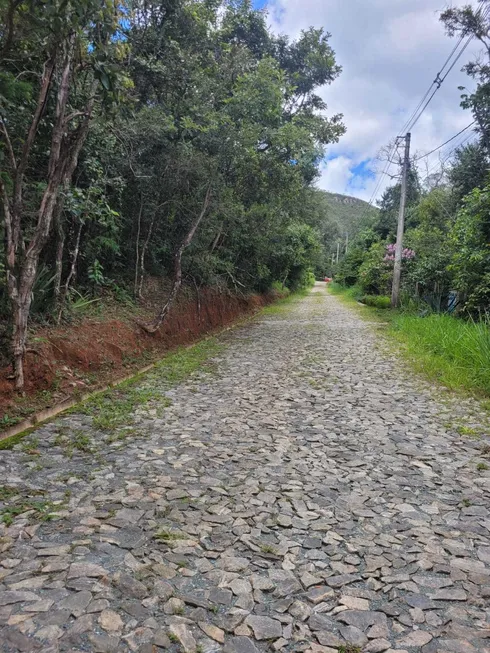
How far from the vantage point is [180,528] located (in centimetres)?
274

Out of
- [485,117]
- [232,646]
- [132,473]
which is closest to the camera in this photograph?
[232,646]

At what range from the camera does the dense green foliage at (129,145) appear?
4590 millimetres

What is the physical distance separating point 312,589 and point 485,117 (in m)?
21.3

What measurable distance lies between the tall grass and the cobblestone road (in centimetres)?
166

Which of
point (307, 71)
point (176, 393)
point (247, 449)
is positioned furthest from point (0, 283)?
point (307, 71)

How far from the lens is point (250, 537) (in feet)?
8.80

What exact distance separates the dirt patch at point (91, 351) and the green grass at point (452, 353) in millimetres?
5118

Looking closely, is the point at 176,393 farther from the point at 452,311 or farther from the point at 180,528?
the point at 452,311

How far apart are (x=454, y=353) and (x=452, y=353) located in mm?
86

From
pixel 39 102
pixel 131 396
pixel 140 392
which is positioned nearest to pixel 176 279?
pixel 140 392

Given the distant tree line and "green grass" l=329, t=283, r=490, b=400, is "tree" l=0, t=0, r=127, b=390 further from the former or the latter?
the distant tree line

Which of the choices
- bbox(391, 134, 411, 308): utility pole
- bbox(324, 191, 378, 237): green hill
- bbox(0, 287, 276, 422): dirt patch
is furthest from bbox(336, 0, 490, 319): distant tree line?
bbox(324, 191, 378, 237): green hill

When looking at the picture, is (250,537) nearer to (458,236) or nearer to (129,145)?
(129,145)

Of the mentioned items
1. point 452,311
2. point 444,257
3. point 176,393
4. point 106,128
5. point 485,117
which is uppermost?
point 485,117
